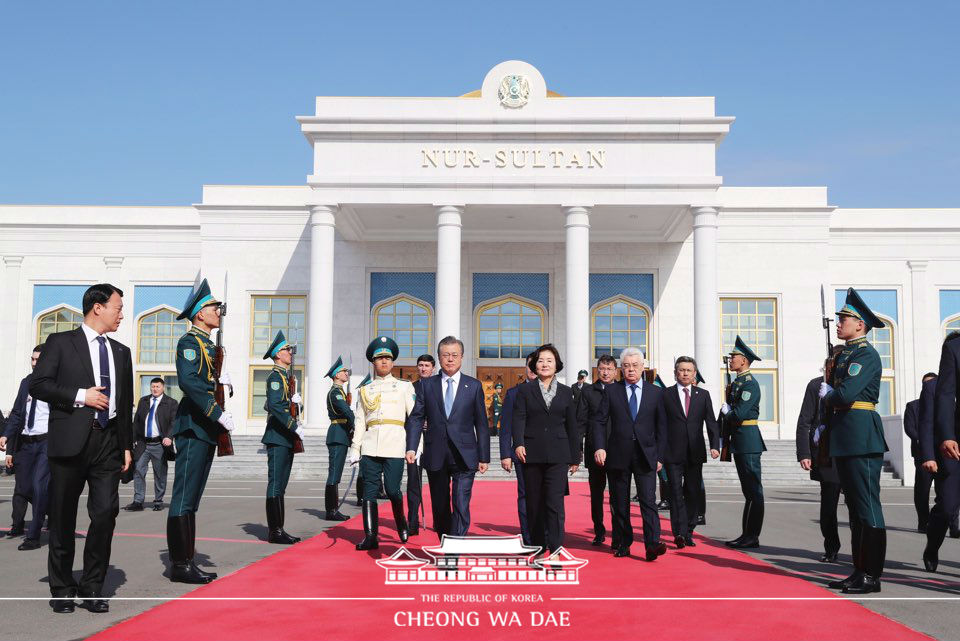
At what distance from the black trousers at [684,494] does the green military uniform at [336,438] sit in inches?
168

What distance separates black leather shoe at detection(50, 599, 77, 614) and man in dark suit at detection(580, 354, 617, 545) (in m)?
5.04

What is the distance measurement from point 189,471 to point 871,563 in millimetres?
5224

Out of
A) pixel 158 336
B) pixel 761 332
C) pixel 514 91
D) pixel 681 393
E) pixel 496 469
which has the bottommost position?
pixel 496 469

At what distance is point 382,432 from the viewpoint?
8133mm

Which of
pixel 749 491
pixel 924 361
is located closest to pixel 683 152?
pixel 924 361

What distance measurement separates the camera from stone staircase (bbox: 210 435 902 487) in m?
19.6

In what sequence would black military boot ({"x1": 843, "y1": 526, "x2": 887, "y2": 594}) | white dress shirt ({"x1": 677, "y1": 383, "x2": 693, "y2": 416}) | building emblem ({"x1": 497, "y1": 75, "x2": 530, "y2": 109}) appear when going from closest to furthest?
black military boot ({"x1": 843, "y1": 526, "x2": 887, "y2": 594}) < white dress shirt ({"x1": 677, "y1": 383, "x2": 693, "y2": 416}) < building emblem ({"x1": 497, "y1": 75, "x2": 530, "y2": 109})

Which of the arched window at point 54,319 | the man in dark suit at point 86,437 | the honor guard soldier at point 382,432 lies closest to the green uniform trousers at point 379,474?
the honor guard soldier at point 382,432

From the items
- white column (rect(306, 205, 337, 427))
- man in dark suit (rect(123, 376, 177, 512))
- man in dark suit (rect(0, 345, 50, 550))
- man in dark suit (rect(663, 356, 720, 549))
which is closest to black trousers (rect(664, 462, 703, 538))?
man in dark suit (rect(663, 356, 720, 549))

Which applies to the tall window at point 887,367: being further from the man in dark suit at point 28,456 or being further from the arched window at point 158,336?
the man in dark suit at point 28,456

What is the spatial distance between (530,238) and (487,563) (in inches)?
941

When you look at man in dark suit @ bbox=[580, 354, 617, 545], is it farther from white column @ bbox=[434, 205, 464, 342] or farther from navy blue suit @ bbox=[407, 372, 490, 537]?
white column @ bbox=[434, 205, 464, 342]

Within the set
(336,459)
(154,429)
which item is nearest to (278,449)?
(336,459)

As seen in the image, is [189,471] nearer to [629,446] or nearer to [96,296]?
[96,296]
